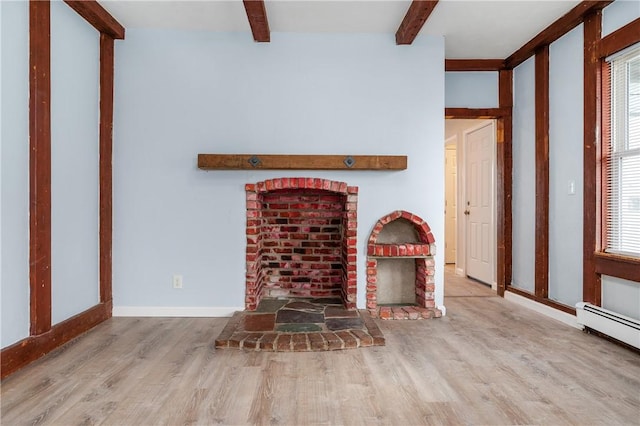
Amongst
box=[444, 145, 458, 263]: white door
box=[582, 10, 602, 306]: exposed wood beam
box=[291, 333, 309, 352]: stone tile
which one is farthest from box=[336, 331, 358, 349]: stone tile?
box=[444, 145, 458, 263]: white door

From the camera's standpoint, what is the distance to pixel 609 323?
252 centimetres

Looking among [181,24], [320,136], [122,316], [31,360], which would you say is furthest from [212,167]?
[31,360]

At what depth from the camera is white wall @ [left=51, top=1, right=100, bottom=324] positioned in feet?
8.21

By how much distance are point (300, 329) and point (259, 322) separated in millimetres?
361

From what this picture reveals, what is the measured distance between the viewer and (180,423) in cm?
160

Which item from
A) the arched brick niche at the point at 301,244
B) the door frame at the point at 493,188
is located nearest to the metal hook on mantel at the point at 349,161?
the arched brick niche at the point at 301,244

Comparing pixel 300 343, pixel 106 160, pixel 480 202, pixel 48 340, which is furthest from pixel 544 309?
pixel 106 160

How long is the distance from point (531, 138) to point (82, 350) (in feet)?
13.7

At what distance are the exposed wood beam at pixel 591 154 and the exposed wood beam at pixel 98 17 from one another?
3786mm

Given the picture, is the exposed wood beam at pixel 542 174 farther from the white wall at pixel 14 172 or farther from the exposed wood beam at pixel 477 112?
the white wall at pixel 14 172

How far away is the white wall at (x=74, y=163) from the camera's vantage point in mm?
2504

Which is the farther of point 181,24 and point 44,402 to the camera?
point 181,24

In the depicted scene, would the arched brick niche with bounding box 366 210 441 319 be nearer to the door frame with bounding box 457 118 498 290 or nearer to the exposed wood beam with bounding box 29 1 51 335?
the door frame with bounding box 457 118 498 290

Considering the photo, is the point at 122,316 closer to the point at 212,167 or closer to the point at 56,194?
the point at 56,194
